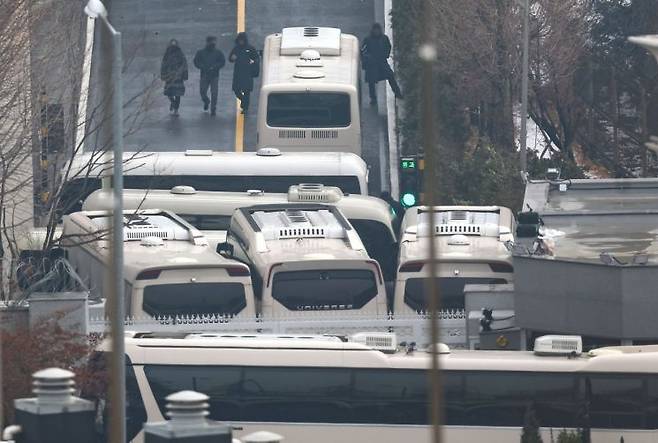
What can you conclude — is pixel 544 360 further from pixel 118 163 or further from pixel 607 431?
pixel 118 163

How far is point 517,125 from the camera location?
44.5 meters

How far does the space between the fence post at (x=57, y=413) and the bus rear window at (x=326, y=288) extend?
11.8 metres

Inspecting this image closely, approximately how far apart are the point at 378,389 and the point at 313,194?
11810 millimetres

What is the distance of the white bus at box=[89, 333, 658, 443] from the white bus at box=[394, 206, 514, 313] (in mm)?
4549

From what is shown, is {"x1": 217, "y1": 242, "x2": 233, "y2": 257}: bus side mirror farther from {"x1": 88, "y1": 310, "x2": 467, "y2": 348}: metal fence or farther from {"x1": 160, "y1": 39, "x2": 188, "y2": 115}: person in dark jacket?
{"x1": 160, "y1": 39, "x2": 188, "y2": 115}: person in dark jacket

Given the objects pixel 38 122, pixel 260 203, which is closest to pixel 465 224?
pixel 260 203

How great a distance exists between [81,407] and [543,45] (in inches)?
1218

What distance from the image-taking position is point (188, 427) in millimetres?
11805

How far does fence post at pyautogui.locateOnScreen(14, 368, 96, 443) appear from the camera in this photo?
12492mm

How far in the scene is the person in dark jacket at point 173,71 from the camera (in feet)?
143

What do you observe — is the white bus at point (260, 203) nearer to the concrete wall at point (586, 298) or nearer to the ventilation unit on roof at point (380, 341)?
the concrete wall at point (586, 298)

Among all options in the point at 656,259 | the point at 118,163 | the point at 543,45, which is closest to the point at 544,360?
the point at 656,259

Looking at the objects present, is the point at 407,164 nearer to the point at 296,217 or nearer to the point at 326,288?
the point at 296,217

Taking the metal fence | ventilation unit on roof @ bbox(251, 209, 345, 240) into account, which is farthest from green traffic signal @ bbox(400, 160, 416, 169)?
the metal fence
